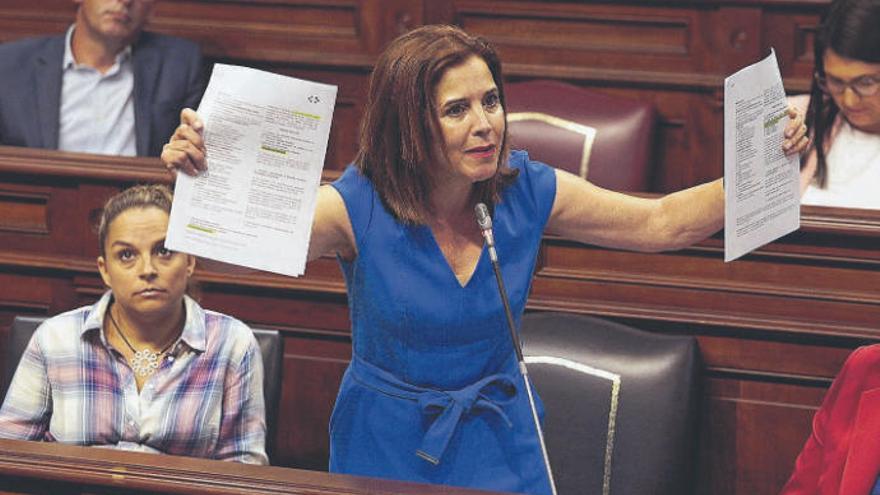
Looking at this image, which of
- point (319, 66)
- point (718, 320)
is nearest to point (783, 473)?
point (718, 320)

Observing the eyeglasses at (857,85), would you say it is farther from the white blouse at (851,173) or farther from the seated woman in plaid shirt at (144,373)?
the seated woman in plaid shirt at (144,373)

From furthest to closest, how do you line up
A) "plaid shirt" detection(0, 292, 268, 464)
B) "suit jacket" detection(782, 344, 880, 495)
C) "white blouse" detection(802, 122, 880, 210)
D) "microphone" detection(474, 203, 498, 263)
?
1. "white blouse" detection(802, 122, 880, 210)
2. "plaid shirt" detection(0, 292, 268, 464)
3. "suit jacket" detection(782, 344, 880, 495)
4. "microphone" detection(474, 203, 498, 263)

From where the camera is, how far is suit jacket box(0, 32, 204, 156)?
2.47 meters

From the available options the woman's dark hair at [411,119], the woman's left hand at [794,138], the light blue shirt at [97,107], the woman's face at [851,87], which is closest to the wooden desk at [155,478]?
the woman's dark hair at [411,119]

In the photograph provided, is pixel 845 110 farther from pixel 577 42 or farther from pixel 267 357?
pixel 267 357

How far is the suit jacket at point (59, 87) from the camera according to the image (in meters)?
2.47

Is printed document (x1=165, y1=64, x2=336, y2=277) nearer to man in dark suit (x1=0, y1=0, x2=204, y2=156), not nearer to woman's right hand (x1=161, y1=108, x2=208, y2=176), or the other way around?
woman's right hand (x1=161, y1=108, x2=208, y2=176)

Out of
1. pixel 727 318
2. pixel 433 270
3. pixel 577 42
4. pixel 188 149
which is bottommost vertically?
pixel 727 318

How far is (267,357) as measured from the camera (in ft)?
5.68

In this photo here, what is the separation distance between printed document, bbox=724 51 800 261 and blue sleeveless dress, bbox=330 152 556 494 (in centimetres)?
20

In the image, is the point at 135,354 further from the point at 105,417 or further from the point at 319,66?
the point at 319,66

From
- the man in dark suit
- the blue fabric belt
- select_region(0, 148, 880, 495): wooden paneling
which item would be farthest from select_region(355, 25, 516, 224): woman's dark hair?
the man in dark suit

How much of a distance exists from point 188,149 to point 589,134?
1258 millimetres

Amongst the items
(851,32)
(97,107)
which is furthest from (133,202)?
(851,32)
